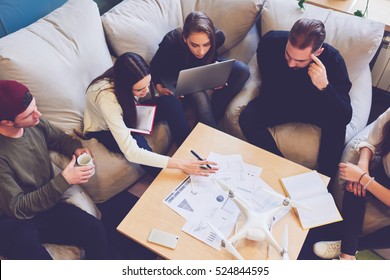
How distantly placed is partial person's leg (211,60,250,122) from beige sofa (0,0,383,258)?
0.05m

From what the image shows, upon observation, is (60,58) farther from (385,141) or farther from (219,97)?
(385,141)

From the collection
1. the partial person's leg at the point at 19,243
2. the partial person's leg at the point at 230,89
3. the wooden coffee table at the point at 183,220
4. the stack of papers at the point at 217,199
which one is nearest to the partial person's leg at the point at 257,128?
the partial person's leg at the point at 230,89

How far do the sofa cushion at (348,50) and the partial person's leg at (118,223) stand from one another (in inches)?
37.6

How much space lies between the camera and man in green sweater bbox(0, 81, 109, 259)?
53.8 inches

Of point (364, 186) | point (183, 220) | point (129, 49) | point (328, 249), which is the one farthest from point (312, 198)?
point (129, 49)

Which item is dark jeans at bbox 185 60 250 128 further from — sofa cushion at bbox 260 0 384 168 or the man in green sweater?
the man in green sweater

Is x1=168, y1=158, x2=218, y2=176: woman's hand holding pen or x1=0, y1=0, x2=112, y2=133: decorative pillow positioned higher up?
x1=0, y1=0, x2=112, y2=133: decorative pillow

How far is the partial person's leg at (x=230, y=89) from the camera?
209 cm

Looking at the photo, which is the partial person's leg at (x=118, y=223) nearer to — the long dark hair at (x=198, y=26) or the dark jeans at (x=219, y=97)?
the dark jeans at (x=219, y=97)

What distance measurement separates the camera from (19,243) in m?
1.37

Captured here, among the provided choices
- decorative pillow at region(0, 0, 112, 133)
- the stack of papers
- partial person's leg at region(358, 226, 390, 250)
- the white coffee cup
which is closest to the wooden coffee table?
the stack of papers

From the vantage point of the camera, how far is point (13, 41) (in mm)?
1635
